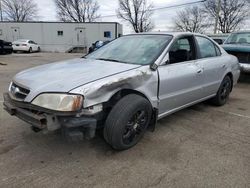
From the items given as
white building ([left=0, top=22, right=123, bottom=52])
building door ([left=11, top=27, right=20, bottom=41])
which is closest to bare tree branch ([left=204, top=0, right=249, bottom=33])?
white building ([left=0, top=22, right=123, bottom=52])

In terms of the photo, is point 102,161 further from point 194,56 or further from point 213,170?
point 194,56

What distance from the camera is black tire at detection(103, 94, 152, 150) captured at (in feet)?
9.12

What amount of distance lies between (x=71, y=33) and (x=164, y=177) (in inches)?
1238

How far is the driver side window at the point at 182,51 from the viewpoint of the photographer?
361cm

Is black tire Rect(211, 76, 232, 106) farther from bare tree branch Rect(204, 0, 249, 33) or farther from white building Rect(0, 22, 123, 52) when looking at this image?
bare tree branch Rect(204, 0, 249, 33)

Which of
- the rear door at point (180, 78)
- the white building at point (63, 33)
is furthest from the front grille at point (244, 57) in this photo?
the white building at point (63, 33)

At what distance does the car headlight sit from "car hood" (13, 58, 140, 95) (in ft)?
0.22

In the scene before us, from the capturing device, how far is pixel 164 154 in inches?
118

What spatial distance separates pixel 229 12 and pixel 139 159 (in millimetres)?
50604

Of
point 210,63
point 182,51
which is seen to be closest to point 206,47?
point 210,63

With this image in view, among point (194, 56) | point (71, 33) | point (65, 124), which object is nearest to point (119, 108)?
point (65, 124)

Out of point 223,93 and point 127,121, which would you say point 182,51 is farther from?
point 223,93

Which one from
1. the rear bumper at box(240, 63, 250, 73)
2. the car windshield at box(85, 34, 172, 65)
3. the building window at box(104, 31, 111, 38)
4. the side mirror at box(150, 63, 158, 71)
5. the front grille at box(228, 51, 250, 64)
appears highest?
the building window at box(104, 31, 111, 38)

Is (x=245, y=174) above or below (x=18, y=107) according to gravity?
below
